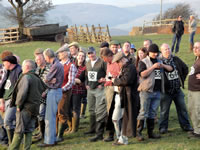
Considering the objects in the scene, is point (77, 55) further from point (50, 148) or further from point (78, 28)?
point (78, 28)

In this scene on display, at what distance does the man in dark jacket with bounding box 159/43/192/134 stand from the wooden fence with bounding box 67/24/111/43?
18.5 m

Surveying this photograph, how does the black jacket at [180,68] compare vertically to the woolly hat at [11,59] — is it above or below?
below

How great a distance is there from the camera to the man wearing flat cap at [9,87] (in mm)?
6504

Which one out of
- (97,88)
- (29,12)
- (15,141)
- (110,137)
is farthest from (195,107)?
(29,12)

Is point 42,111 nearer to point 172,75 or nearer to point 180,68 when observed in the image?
point 172,75

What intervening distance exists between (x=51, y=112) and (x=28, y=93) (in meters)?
0.99

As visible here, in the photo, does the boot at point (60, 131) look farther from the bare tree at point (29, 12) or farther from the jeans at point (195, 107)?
the bare tree at point (29, 12)

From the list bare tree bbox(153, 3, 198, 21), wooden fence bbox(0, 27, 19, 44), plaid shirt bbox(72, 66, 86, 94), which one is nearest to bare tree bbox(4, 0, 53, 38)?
wooden fence bbox(0, 27, 19, 44)

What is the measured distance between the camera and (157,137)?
6.94 m

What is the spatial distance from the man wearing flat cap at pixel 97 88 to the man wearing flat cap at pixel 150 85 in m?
0.83

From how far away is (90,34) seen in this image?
27.9 meters

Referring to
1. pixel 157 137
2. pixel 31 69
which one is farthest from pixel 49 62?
pixel 157 137

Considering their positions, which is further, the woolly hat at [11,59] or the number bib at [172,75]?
the number bib at [172,75]

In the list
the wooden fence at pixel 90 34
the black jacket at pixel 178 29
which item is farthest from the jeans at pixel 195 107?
the wooden fence at pixel 90 34
